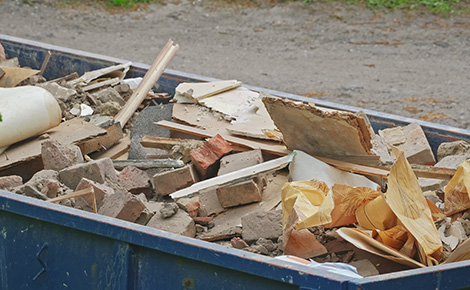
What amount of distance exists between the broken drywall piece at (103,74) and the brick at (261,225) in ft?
8.23

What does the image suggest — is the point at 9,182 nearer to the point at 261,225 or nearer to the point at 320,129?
the point at 261,225

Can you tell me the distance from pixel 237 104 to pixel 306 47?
222 inches

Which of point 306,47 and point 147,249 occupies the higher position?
point 147,249

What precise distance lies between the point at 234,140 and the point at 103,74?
5.97ft

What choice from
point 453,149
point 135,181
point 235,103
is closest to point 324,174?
point 453,149

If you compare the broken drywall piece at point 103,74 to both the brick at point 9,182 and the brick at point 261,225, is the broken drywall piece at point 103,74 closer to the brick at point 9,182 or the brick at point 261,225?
the brick at point 9,182

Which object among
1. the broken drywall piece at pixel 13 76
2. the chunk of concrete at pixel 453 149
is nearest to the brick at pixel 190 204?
the chunk of concrete at pixel 453 149

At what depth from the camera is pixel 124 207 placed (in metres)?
3.39

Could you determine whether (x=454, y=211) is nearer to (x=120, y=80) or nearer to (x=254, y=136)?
(x=254, y=136)

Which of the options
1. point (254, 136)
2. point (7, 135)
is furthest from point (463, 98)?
point (7, 135)

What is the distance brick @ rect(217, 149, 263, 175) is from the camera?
13.0 ft

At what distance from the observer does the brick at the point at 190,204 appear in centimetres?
367

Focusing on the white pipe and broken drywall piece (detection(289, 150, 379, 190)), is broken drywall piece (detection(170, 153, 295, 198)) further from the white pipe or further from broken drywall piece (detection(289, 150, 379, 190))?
the white pipe

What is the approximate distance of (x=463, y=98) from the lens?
27.0ft
